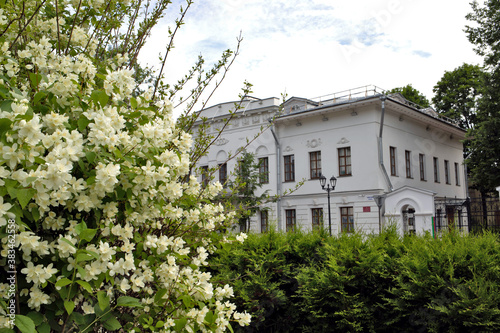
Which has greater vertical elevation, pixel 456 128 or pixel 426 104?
pixel 426 104

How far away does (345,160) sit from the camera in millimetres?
24094

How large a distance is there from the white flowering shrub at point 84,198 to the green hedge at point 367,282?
98cm

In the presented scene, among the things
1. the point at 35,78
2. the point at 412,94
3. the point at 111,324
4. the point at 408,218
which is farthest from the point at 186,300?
the point at 412,94

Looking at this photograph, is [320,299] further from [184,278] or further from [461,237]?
[184,278]

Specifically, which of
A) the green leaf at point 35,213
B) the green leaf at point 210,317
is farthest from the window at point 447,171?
the green leaf at point 35,213

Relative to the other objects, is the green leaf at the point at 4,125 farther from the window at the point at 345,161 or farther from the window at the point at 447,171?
the window at the point at 447,171

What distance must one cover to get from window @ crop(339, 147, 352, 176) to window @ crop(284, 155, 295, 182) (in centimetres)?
295

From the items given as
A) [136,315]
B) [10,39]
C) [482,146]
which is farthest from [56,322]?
[482,146]

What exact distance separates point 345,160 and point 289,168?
349 centimetres

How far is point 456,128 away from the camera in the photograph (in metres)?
29.3

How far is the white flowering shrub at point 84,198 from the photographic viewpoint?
1.73 meters

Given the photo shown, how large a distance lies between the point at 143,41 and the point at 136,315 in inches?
79.9

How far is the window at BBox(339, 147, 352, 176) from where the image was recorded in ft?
78.4

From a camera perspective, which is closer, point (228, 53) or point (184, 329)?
point (184, 329)
